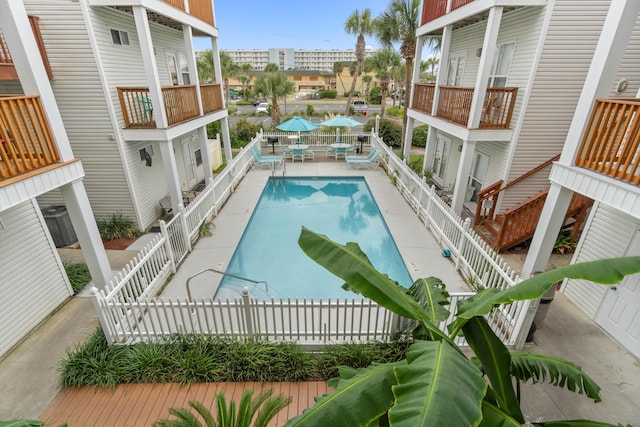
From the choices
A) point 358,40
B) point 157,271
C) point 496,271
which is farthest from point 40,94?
point 358,40

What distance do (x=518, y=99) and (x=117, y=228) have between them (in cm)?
1306

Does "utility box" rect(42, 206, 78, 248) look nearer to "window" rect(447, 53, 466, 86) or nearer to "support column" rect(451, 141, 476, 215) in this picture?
"support column" rect(451, 141, 476, 215)

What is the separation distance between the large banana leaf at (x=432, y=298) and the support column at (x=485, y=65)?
6.86 metres

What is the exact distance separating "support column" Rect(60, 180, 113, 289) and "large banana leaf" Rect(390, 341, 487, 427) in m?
6.13

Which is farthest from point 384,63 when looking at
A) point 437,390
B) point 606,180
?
point 437,390

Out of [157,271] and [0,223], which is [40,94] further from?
[157,271]

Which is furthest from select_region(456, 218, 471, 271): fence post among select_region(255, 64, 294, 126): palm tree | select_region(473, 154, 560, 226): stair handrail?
select_region(255, 64, 294, 126): palm tree

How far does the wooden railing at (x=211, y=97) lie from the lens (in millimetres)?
12414

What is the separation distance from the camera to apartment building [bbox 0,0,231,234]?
836 centimetres

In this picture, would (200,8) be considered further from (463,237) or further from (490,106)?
(463,237)

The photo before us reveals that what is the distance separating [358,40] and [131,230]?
28.3 meters

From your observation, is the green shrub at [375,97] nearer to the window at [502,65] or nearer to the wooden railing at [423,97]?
the wooden railing at [423,97]

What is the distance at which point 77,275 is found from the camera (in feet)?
24.8

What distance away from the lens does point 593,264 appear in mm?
2500
